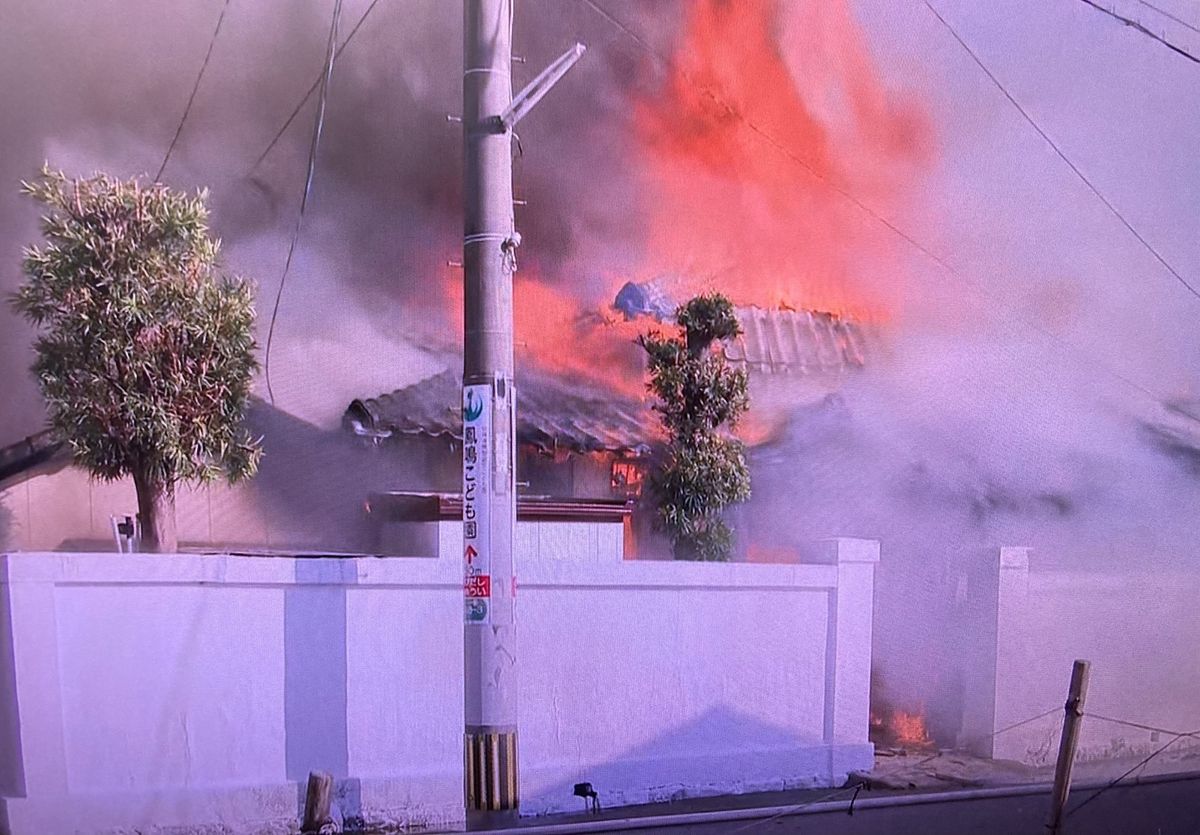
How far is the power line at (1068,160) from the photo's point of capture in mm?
6730

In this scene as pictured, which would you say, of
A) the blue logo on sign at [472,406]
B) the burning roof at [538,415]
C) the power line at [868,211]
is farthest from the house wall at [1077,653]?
the blue logo on sign at [472,406]

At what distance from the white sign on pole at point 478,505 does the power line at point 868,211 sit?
229 cm

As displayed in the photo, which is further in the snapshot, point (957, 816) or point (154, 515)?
point (957, 816)

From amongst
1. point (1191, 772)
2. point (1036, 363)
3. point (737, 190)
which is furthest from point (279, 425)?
point (1191, 772)

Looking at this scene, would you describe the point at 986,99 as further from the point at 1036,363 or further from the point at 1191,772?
the point at 1191,772

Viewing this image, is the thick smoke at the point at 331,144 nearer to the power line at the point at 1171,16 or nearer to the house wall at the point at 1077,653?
the house wall at the point at 1077,653

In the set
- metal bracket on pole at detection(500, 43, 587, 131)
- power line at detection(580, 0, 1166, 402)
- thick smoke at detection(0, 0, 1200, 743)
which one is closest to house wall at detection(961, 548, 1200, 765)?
thick smoke at detection(0, 0, 1200, 743)

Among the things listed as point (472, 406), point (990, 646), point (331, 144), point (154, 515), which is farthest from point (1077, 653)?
point (154, 515)

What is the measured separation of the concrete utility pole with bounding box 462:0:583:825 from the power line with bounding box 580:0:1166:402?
3.99ft

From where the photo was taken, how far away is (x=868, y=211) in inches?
259

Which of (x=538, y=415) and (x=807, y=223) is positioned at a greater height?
(x=807, y=223)

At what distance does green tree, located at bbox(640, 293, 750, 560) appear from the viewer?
6.17 meters

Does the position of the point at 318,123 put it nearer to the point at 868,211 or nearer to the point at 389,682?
the point at 389,682

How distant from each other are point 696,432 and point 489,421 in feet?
4.85
